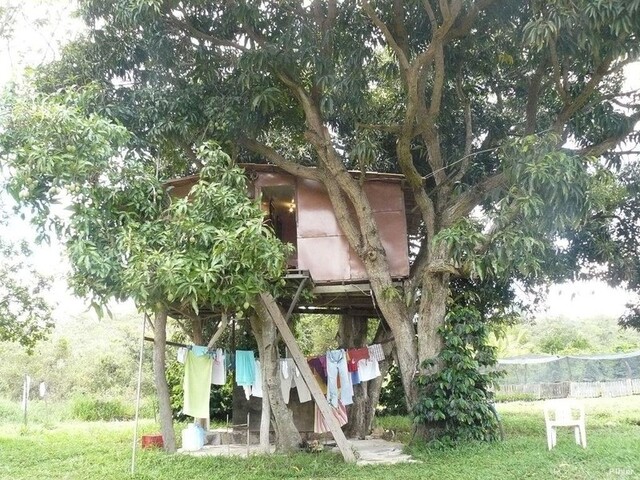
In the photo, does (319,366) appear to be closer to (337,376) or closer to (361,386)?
(337,376)

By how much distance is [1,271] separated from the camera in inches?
467

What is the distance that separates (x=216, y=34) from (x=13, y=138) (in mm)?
3187

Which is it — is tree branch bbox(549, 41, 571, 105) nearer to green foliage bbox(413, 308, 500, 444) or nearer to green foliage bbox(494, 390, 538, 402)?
green foliage bbox(413, 308, 500, 444)

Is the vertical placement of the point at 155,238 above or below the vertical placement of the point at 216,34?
below

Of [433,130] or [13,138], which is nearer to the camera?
[13,138]

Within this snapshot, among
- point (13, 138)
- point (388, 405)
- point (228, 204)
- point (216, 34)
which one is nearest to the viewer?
point (13, 138)

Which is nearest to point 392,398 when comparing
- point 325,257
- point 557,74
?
point 325,257

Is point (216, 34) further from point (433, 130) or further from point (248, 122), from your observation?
point (433, 130)

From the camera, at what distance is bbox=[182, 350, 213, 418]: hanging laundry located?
871 cm

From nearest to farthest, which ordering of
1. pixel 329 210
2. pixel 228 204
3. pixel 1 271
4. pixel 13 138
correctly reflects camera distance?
pixel 13 138 < pixel 228 204 < pixel 329 210 < pixel 1 271

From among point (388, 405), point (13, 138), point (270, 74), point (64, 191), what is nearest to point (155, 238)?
point (64, 191)

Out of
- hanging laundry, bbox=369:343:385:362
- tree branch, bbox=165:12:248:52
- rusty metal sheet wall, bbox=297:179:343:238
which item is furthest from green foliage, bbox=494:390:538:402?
tree branch, bbox=165:12:248:52

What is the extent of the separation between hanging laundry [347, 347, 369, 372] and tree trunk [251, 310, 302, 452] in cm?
146

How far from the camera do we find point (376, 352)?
1023 centimetres
